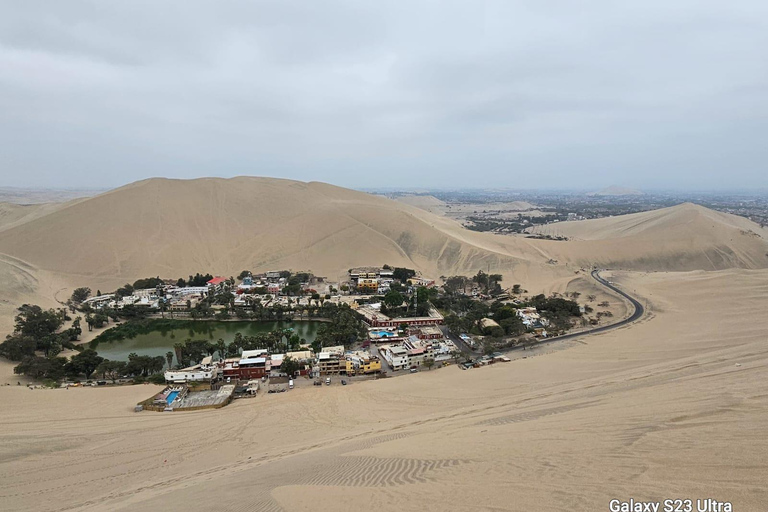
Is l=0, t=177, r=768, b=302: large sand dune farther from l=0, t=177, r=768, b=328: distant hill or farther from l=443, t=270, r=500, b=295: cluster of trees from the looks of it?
l=443, t=270, r=500, b=295: cluster of trees

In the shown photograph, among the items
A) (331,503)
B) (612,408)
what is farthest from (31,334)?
(612,408)

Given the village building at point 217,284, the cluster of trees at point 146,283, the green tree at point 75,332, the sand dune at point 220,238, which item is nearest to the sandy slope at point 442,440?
the green tree at point 75,332

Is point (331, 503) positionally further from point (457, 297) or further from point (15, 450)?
point (457, 297)

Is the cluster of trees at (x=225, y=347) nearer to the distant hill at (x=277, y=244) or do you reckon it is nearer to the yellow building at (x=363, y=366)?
the yellow building at (x=363, y=366)

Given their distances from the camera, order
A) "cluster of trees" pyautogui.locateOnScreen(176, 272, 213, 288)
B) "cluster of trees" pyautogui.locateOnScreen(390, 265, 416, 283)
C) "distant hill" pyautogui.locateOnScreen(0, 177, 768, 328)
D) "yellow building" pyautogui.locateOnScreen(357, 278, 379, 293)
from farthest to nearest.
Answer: "distant hill" pyautogui.locateOnScreen(0, 177, 768, 328) < "cluster of trees" pyautogui.locateOnScreen(390, 265, 416, 283) < "cluster of trees" pyautogui.locateOnScreen(176, 272, 213, 288) < "yellow building" pyautogui.locateOnScreen(357, 278, 379, 293)

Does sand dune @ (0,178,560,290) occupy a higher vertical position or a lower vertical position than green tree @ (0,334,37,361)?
higher

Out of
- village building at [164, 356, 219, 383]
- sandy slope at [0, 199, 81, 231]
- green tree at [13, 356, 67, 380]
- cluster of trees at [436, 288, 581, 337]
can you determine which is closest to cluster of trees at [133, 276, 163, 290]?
green tree at [13, 356, 67, 380]

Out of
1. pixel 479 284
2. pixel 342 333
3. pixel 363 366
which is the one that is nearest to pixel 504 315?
pixel 342 333
